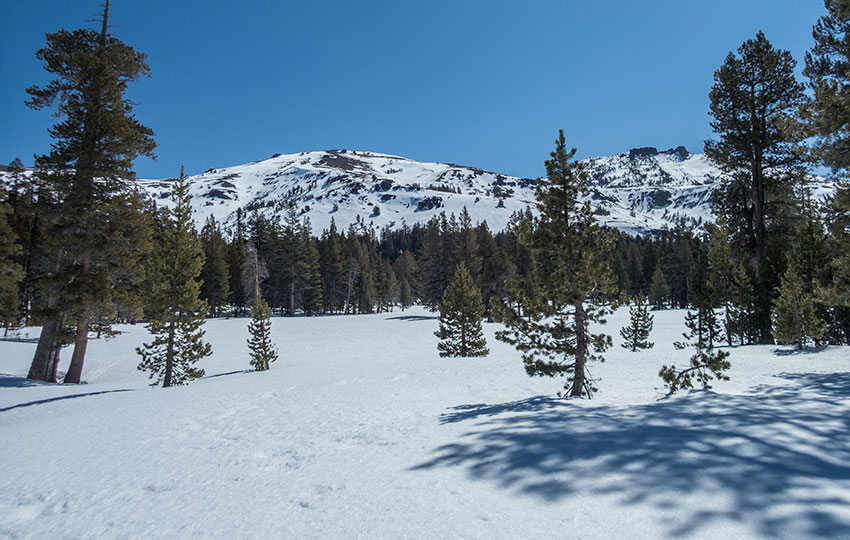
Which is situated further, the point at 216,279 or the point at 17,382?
the point at 216,279

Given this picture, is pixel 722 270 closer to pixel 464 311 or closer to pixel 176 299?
pixel 464 311

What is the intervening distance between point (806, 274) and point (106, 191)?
3173 centimetres

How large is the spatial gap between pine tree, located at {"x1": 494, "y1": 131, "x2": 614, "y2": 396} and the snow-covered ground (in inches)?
59.5

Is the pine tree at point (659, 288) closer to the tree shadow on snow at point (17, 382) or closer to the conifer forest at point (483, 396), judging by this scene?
the conifer forest at point (483, 396)

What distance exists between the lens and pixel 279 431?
7.42 meters

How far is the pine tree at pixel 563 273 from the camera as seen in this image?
9578mm

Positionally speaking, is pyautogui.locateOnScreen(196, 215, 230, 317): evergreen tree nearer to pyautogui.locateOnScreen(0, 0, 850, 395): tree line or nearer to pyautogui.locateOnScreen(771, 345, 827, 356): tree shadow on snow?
pyautogui.locateOnScreen(0, 0, 850, 395): tree line

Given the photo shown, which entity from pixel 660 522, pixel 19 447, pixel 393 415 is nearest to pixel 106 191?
pixel 19 447

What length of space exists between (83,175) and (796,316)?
2985cm

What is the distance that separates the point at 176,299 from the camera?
1727 cm

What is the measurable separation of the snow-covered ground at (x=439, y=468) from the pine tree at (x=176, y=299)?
6.75 metres

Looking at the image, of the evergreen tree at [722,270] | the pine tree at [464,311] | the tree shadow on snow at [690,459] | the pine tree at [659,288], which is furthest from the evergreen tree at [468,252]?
the tree shadow on snow at [690,459]

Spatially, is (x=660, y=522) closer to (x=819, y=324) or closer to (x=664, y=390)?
(x=664, y=390)

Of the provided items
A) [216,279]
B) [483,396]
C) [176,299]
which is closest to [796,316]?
[483,396]
